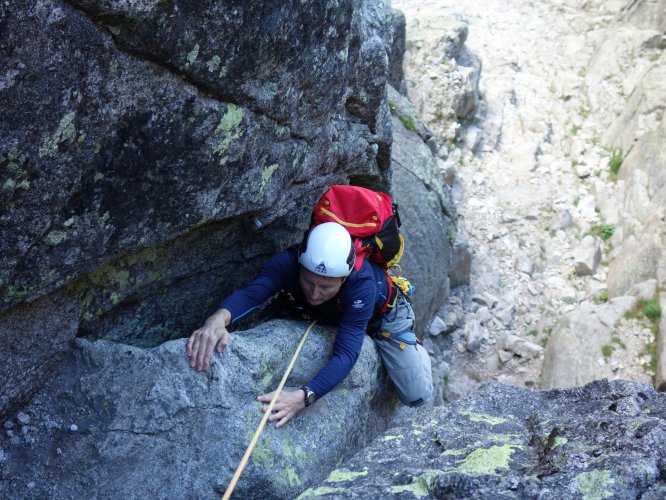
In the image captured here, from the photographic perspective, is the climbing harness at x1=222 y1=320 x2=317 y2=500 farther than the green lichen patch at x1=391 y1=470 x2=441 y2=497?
Yes

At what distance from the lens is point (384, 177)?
997cm

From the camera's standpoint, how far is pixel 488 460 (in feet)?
14.2

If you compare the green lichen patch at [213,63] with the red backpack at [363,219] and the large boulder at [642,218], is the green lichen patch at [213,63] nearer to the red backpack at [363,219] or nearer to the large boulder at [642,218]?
the red backpack at [363,219]

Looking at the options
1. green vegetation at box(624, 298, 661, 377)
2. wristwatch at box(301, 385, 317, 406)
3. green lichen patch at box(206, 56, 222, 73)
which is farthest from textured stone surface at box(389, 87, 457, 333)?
green lichen patch at box(206, 56, 222, 73)

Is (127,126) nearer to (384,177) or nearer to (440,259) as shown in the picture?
(384,177)

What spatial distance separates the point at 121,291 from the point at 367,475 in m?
2.74

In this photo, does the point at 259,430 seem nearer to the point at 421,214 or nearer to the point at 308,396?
the point at 308,396

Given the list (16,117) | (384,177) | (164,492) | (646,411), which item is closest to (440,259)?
(384,177)

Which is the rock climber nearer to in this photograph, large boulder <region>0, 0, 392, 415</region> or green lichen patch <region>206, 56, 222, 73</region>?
large boulder <region>0, 0, 392, 415</region>

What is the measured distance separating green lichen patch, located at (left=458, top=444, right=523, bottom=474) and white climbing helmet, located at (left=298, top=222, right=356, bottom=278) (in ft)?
6.59

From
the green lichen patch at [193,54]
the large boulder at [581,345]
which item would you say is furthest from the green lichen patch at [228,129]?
the large boulder at [581,345]

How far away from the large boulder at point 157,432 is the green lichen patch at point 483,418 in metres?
1.27

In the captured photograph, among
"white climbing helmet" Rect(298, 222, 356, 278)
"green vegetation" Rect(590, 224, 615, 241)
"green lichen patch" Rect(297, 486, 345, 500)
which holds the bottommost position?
"green vegetation" Rect(590, 224, 615, 241)

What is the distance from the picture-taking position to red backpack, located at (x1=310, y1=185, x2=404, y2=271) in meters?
6.51
